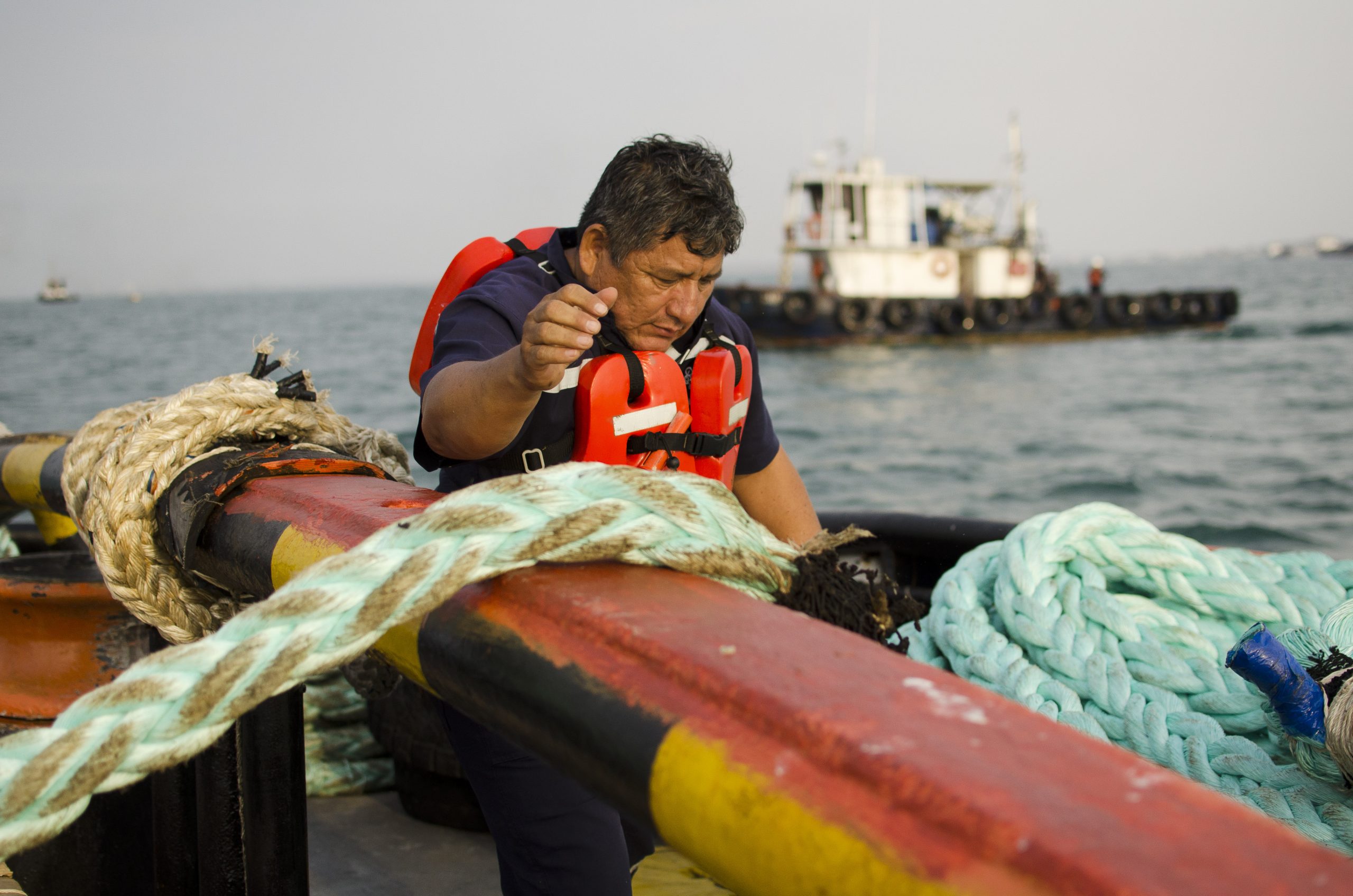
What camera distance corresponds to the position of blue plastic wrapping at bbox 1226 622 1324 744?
1.60m

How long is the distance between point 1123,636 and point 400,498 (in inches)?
63.9

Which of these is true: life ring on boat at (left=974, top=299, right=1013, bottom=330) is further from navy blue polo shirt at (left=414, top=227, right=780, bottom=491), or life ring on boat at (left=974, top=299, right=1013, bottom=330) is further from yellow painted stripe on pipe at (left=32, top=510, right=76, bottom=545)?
navy blue polo shirt at (left=414, top=227, right=780, bottom=491)

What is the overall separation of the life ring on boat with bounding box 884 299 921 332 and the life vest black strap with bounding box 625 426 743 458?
23.4 meters

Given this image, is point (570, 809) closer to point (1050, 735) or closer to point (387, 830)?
point (1050, 735)

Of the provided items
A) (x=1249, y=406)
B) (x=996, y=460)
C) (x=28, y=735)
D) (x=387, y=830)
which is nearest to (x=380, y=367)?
(x=996, y=460)

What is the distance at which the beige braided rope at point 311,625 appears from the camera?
0.78 metres

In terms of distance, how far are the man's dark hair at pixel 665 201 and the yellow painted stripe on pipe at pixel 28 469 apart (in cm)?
143

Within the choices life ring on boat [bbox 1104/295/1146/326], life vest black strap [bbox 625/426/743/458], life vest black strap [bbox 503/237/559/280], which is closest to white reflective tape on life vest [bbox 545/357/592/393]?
life vest black strap [bbox 625/426/743/458]

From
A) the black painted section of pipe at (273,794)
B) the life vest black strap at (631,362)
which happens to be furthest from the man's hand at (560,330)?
the black painted section of pipe at (273,794)

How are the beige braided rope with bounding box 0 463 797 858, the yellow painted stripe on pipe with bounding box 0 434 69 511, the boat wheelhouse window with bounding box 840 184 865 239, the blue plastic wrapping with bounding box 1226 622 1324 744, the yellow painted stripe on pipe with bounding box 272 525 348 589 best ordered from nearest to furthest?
1. the beige braided rope with bounding box 0 463 797 858
2. the yellow painted stripe on pipe with bounding box 272 525 348 589
3. the blue plastic wrapping with bounding box 1226 622 1324 744
4. the yellow painted stripe on pipe with bounding box 0 434 69 511
5. the boat wheelhouse window with bounding box 840 184 865 239

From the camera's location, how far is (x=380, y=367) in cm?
2464

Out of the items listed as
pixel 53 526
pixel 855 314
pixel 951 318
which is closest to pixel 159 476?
pixel 53 526

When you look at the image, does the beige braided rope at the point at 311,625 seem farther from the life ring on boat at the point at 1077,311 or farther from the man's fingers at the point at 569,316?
the life ring on boat at the point at 1077,311

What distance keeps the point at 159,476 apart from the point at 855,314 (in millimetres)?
23823
